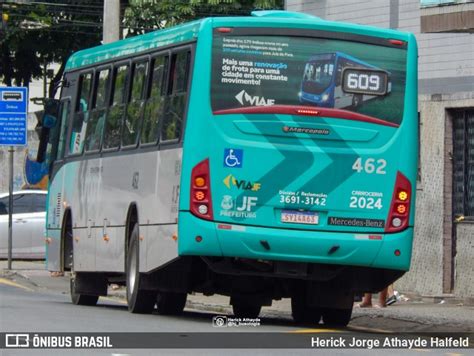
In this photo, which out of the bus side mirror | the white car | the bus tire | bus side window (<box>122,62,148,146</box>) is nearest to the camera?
bus side window (<box>122,62,148,146</box>)

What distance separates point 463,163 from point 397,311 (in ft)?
12.5

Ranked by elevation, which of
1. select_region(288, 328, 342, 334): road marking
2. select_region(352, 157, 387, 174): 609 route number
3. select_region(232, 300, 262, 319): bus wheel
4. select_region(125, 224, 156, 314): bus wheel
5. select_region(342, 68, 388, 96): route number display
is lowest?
select_region(288, 328, 342, 334): road marking

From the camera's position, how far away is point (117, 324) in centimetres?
1565

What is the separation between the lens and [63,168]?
21.5 meters

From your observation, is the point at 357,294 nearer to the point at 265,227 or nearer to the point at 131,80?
the point at 265,227

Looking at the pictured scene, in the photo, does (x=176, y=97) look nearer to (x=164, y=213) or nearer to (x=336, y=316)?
(x=164, y=213)

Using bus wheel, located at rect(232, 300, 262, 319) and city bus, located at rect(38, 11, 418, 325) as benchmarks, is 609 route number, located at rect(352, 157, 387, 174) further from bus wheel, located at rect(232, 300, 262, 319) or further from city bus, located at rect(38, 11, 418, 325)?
bus wheel, located at rect(232, 300, 262, 319)

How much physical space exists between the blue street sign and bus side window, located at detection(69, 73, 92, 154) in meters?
8.90

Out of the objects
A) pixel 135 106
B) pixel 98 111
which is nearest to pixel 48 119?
pixel 98 111

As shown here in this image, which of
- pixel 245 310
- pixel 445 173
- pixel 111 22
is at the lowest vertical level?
pixel 245 310

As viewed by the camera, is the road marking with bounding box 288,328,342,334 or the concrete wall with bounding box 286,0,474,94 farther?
the concrete wall with bounding box 286,0,474,94

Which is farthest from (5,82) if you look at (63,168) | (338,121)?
(338,121)

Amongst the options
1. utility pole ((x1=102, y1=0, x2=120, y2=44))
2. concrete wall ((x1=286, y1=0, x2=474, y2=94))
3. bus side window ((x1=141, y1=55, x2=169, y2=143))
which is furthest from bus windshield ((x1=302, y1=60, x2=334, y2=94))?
utility pole ((x1=102, y1=0, x2=120, y2=44))

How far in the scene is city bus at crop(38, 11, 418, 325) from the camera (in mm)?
15875
